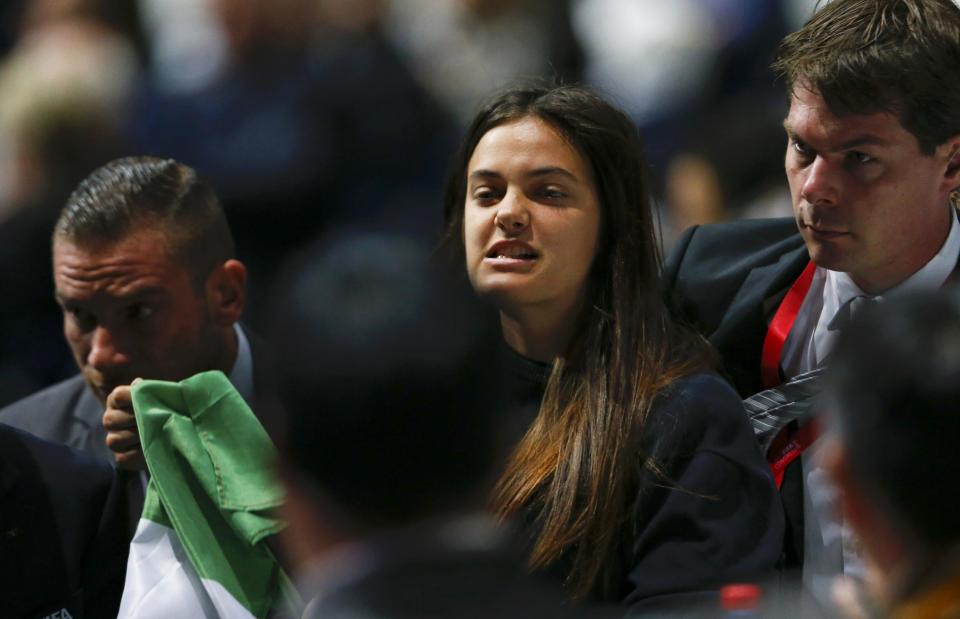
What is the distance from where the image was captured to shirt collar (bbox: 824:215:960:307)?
3014 millimetres

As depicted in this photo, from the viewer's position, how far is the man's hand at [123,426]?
3094 mm

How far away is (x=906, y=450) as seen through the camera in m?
1.66

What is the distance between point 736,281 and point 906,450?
158 centimetres

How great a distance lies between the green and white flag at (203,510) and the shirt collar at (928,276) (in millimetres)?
1138

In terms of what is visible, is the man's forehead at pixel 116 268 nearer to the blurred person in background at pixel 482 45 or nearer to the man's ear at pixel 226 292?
the man's ear at pixel 226 292

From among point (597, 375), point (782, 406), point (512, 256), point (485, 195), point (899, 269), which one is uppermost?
point (485, 195)

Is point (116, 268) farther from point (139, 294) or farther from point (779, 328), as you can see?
point (779, 328)

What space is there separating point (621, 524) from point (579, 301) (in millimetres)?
498

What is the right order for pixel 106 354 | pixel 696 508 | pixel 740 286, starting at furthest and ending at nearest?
pixel 106 354 → pixel 740 286 → pixel 696 508

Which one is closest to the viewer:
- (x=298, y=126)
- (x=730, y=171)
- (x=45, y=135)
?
(x=730, y=171)

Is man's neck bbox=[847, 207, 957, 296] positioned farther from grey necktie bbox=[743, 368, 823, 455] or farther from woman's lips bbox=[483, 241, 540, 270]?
woman's lips bbox=[483, 241, 540, 270]

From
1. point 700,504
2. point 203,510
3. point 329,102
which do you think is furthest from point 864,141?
point 329,102

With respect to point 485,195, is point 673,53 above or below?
above

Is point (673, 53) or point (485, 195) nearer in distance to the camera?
point (485, 195)
